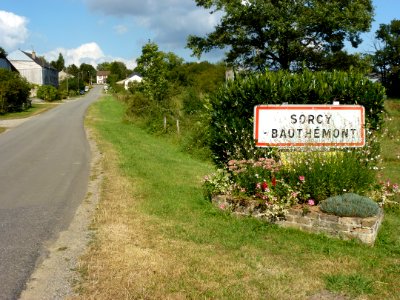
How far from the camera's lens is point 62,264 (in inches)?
197

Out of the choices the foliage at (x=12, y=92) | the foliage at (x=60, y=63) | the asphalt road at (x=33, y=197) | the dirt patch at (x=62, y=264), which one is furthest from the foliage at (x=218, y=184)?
the foliage at (x=60, y=63)

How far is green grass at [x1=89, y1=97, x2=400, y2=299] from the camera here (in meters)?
4.25

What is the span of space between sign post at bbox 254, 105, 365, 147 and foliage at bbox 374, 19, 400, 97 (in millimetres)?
52448

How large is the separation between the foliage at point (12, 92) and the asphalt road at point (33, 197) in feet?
71.2

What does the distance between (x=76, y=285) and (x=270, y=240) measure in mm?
2581

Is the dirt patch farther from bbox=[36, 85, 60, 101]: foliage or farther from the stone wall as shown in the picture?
bbox=[36, 85, 60, 101]: foliage

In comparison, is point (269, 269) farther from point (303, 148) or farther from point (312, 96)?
point (312, 96)

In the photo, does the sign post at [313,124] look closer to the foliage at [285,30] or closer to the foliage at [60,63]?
the foliage at [285,30]

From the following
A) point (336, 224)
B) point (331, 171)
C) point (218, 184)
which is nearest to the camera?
point (336, 224)

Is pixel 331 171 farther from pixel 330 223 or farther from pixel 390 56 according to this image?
pixel 390 56

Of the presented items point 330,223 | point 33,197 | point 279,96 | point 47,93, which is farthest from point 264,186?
point 47,93

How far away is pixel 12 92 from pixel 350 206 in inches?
1535

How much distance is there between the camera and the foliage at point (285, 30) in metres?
23.9

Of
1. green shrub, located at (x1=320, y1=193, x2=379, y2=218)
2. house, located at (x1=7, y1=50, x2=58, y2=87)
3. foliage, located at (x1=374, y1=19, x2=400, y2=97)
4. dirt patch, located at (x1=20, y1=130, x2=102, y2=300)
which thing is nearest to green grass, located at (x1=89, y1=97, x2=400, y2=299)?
green shrub, located at (x1=320, y1=193, x2=379, y2=218)
